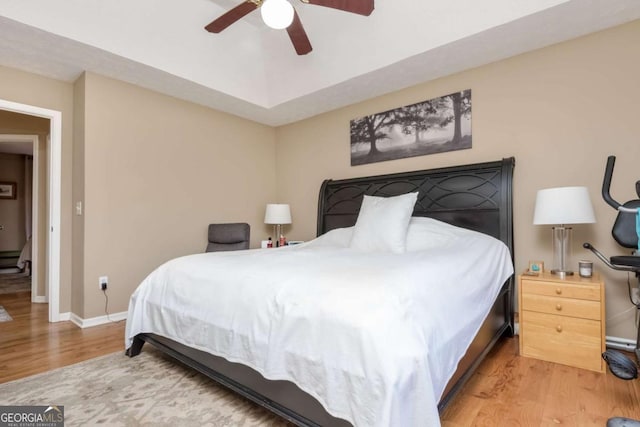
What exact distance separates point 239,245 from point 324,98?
1993 mm

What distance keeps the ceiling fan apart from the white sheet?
147 cm

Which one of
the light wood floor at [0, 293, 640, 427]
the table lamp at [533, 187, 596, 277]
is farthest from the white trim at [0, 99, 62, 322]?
the table lamp at [533, 187, 596, 277]

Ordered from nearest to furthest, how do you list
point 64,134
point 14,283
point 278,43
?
point 64,134 < point 278,43 < point 14,283

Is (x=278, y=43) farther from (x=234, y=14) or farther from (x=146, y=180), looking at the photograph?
(x=146, y=180)

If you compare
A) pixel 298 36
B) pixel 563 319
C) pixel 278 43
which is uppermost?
pixel 278 43

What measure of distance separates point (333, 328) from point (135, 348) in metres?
1.88

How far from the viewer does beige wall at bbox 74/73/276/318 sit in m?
3.21

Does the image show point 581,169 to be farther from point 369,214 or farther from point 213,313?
point 213,313

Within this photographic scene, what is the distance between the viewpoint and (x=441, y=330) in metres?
1.34

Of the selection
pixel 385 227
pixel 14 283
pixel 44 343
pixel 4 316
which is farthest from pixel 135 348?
pixel 14 283

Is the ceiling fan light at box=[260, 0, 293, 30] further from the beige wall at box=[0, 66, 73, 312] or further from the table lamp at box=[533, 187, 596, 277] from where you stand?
the beige wall at box=[0, 66, 73, 312]

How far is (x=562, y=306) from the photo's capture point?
2.22 meters

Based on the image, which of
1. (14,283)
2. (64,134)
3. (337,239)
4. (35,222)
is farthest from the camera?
(14,283)

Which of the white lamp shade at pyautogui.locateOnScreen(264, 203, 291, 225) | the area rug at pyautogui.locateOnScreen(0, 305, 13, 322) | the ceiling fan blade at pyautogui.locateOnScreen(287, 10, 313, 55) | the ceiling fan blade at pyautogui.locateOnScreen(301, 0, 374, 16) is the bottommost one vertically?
the area rug at pyautogui.locateOnScreen(0, 305, 13, 322)
